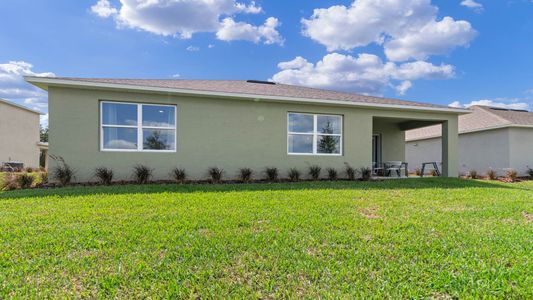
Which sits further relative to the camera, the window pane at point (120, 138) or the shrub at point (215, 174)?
the shrub at point (215, 174)

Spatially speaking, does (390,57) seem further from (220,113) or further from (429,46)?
(220,113)

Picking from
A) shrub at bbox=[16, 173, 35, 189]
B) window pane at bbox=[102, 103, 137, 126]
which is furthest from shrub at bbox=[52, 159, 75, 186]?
window pane at bbox=[102, 103, 137, 126]

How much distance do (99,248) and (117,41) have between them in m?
12.1

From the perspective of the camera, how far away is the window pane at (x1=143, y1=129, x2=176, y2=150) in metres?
9.64

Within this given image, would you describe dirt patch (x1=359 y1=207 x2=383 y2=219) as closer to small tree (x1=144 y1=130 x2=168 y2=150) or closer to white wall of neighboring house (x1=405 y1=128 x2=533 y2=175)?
small tree (x1=144 y1=130 x2=168 y2=150)

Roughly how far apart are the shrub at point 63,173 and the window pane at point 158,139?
2.29 metres

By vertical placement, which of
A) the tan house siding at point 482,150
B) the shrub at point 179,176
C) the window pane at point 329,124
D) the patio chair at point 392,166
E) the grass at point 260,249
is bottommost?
the grass at point 260,249

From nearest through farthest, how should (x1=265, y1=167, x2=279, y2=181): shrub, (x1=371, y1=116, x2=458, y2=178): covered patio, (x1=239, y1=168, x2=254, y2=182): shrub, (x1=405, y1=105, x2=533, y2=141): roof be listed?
(x1=239, y1=168, x2=254, y2=182): shrub, (x1=265, y1=167, x2=279, y2=181): shrub, (x1=371, y1=116, x2=458, y2=178): covered patio, (x1=405, y1=105, x2=533, y2=141): roof

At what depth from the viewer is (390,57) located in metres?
18.8

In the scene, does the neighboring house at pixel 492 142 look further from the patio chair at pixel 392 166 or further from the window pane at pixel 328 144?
the window pane at pixel 328 144

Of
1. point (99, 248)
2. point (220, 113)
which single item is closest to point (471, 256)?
point (99, 248)

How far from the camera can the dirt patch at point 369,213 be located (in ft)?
17.1

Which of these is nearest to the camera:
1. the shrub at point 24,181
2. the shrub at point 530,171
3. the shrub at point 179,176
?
the shrub at point 24,181

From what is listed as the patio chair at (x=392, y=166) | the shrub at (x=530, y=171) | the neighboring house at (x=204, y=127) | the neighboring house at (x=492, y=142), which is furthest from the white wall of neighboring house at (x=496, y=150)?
the patio chair at (x=392, y=166)
